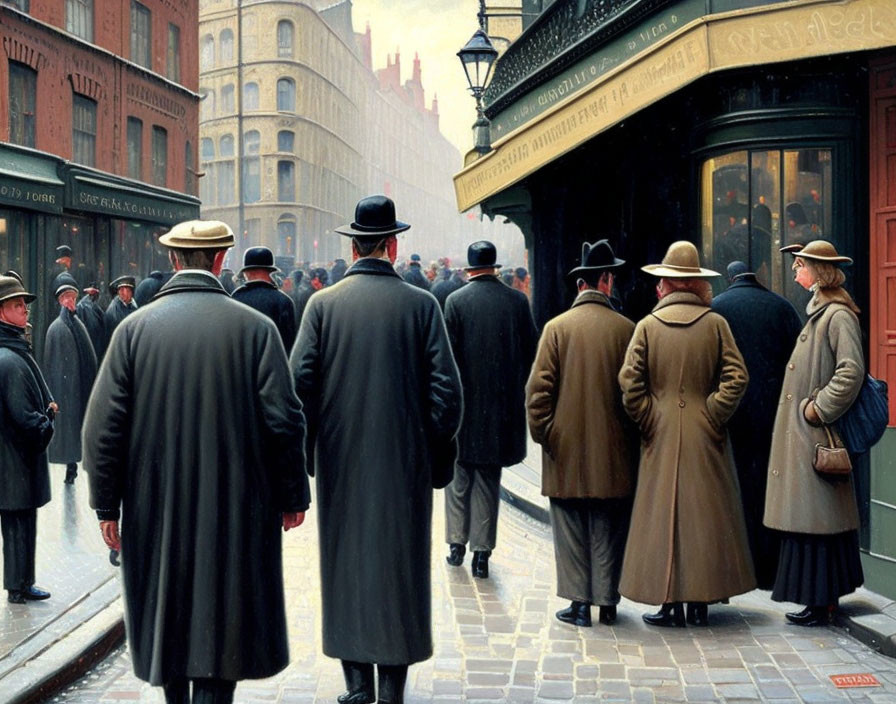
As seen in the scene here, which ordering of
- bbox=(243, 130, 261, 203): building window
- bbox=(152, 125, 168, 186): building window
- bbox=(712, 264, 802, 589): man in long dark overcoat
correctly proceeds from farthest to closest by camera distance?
bbox=(243, 130, 261, 203): building window → bbox=(152, 125, 168, 186): building window → bbox=(712, 264, 802, 589): man in long dark overcoat

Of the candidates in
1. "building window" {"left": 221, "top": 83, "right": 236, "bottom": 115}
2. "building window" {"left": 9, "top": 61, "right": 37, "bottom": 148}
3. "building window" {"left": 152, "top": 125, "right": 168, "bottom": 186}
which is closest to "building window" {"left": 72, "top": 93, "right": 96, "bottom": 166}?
"building window" {"left": 9, "top": 61, "right": 37, "bottom": 148}

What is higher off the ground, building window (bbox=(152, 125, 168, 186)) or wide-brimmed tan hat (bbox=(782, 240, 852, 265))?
building window (bbox=(152, 125, 168, 186))

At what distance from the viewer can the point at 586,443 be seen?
6.84 metres

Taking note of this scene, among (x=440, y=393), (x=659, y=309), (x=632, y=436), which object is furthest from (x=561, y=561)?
(x=440, y=393)

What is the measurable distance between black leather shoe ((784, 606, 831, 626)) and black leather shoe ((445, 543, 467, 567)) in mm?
2385

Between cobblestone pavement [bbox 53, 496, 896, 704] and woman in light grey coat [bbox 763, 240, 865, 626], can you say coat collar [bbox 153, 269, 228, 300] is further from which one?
woman in light grey coat [bbox 763, 240, 865, 626]

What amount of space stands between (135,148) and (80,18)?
Answer: 3.59 meters

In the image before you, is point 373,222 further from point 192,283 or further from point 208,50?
point 208,50

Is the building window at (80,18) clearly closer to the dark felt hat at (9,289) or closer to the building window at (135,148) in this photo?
the building window at (135,148)

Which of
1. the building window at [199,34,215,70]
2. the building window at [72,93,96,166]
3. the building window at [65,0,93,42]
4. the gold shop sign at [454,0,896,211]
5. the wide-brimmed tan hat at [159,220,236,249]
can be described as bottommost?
the wide-brimmed tan hat at [159,220,236,249]

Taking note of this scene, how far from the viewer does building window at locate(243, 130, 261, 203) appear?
6062cm

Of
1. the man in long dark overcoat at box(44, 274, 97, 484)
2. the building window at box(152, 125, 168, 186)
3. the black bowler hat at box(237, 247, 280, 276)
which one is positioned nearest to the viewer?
the black bowler hat at box(237, 247, 280, 276)

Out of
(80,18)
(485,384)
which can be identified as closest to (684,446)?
(485,384)

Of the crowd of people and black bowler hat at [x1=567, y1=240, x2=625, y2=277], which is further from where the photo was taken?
black bowler hat at [x1=567, y1=240, x2=625, y2=277]
